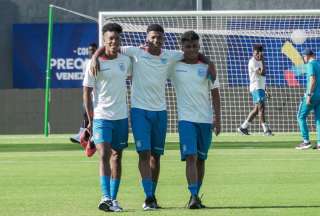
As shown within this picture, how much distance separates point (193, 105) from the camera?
48.0ft

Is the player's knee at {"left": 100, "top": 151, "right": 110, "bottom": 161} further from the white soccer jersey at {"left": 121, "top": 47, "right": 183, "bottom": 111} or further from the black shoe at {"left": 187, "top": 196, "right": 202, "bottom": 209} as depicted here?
the black shoe at {"left": 187, "top": 196, "right": 202, "bottom": 209}

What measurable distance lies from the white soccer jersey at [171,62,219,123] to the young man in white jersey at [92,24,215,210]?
0.57 feet

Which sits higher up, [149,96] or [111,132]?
[149,96]

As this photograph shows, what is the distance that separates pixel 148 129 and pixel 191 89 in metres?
0.76

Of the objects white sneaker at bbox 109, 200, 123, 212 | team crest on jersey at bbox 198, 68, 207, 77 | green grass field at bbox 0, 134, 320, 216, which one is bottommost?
white sneaker at bbox 109, 200, 123, 212

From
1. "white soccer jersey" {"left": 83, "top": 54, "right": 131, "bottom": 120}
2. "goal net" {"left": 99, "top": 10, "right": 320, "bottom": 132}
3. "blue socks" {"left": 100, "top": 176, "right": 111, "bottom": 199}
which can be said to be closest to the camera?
"blue socks" {"left": 100, "top": 176, "right": 111, "bottom": 199}

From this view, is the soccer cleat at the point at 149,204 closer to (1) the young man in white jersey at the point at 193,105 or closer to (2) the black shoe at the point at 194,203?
(2) the black shoe at the point at 194,203

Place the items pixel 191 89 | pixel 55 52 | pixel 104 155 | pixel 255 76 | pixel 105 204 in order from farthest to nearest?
pixel 55 52 → pixel 255 76 → pixel 191 89 → pixel 104 155 → pixel 105 204

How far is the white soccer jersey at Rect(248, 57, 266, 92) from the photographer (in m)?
32.2

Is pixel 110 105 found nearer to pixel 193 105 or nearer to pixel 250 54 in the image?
pixel 193 105

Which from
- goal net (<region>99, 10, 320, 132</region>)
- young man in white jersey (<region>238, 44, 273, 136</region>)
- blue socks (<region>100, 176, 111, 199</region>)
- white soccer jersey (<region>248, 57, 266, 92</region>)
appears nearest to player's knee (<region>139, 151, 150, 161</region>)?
blue socks (<region>100, 176, 111, 199</region>)

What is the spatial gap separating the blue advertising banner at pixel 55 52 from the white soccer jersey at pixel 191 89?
26047 mm

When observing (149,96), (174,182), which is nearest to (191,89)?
(149,96)

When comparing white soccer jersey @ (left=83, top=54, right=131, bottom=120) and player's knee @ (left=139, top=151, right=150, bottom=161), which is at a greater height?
white soccer jersey @ (left=83, top=54, right=131, bottom=120)
